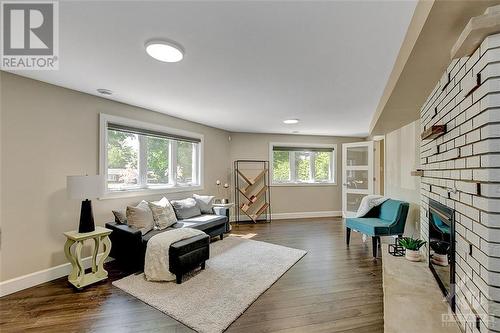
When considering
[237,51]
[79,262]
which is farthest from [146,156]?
[237,51]

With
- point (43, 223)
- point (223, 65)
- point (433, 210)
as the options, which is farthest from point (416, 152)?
point (43, 223)

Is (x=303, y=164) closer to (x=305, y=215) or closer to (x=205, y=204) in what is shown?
(x=305, y=215)

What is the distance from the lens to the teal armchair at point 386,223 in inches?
133

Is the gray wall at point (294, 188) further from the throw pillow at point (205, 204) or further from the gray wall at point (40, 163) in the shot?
the gray wall at point (40, 163)

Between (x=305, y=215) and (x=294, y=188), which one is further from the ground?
(x=294, y=188)

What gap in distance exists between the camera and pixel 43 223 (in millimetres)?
2635

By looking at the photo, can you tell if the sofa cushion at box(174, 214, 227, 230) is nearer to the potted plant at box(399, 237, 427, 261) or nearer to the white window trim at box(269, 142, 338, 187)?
the white window trim at box(269, 142, 338, 187)

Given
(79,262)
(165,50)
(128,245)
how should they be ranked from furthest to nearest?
(128,245) → (79,262) → (165,50)

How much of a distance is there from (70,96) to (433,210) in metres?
4.05

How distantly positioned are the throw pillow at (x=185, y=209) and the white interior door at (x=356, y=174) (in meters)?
3.56

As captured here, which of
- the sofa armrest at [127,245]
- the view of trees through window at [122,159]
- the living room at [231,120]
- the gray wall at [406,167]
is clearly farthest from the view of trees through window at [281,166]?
the sofa armrest at [127,245]

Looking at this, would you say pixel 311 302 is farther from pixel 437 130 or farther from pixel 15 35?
pixel 15 35

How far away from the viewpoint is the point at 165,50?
1899 mm

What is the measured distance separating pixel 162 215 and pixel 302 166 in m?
4.10
